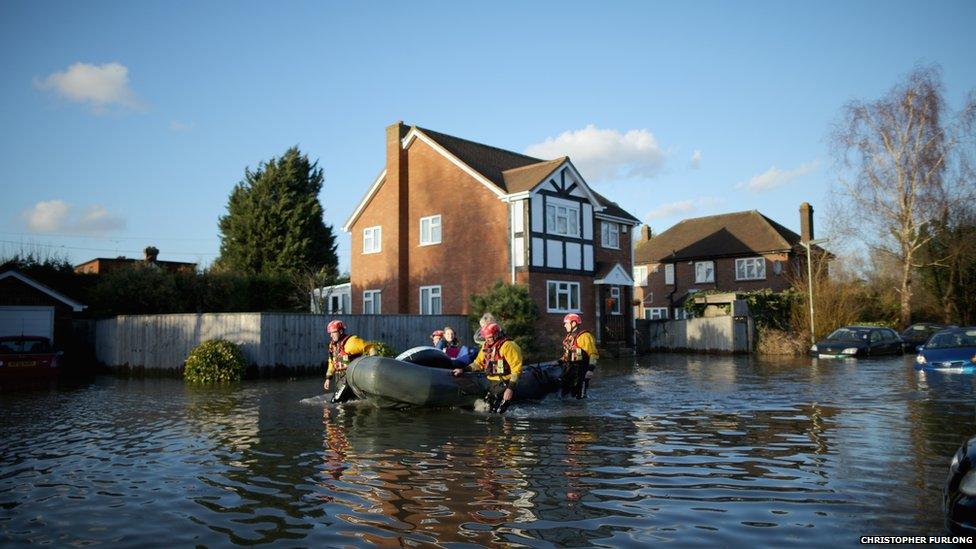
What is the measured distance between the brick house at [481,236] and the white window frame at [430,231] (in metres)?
0.05

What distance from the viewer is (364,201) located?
38.0m

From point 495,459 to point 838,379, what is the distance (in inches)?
551

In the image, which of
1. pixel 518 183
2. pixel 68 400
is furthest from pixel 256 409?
pixel 518 183

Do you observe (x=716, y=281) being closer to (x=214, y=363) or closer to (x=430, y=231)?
(x=430, y=231)

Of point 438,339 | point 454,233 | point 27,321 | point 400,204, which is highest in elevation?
point 400,204

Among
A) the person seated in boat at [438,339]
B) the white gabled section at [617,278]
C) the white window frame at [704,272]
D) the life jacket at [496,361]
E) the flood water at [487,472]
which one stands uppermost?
the white window frame at [704,272]

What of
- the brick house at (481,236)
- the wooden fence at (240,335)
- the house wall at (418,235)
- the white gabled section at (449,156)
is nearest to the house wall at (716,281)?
the brick house at (481,236)

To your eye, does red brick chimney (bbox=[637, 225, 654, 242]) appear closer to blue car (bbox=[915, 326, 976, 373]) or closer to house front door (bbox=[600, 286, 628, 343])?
house front door (bbox=[600, 286, 628, 343])

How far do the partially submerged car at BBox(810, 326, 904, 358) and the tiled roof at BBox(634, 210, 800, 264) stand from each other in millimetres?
17307

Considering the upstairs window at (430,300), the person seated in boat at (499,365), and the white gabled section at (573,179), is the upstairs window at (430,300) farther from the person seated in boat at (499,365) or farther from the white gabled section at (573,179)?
the person seated in boat at (499,365)

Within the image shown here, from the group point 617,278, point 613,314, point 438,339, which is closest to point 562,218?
point 617,278

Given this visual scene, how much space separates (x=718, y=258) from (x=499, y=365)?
39.1 metres

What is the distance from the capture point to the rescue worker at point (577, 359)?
1507 cm

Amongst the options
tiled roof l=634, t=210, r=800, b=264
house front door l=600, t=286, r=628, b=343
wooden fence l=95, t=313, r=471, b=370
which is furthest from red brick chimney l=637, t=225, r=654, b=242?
wooden fence l=95, t=313, r=471, b=370
